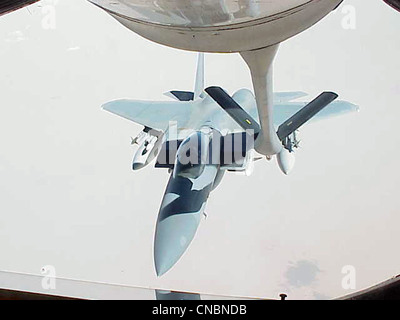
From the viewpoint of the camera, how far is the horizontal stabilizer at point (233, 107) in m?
2.19

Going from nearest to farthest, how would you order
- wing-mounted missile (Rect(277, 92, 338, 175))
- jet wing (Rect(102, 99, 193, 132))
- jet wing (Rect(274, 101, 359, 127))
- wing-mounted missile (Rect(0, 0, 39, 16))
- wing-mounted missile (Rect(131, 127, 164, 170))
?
1. wing-mounted missile (Rect(0, 0, 39, 16))
2. wing-mounted missile (Rect(277, 92, 338, 175))
3. wing-mounted missile (Rect(131, 127, 164, 170))
4. jet wing (Rect(274, 101, 359, 127))
5. jet wing (Rect(102, 99, 193, 132))

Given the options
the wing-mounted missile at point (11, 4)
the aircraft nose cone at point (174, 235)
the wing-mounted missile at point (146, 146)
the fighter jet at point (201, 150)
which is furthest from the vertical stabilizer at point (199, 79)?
the wing-mounted missile at point (11, 4)

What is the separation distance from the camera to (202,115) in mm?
2707

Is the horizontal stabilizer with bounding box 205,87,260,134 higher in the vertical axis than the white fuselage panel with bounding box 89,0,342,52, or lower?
higher

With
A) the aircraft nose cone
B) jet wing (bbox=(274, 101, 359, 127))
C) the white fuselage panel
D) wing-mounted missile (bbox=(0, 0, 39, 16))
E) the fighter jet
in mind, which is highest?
jet wing (bbox=(274, 101, 359, 127))

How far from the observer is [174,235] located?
7.89ft

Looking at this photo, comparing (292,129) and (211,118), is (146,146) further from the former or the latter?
(292,129)

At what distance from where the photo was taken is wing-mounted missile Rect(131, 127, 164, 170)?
2420 millimetres

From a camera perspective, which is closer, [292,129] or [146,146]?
[292,129]

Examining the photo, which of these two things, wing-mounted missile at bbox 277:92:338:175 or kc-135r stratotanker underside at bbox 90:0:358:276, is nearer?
kc-135r stratotanker underside at bbox 90:0:358:276

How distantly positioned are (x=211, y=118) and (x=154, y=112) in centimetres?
48

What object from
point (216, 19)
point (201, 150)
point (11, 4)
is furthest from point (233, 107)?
point (216, 19)

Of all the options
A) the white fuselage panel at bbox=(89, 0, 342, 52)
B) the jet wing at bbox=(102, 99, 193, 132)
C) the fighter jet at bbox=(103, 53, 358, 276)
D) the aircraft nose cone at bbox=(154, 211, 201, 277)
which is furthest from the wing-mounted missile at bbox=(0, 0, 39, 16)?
the jet wing at bbox=(102, 99, 193, 132)

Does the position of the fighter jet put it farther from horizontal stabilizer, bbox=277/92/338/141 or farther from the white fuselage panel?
the white fuselage panel
